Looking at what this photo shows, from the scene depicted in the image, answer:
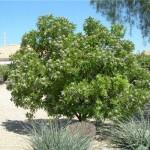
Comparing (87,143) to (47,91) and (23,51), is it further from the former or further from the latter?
(23,51)

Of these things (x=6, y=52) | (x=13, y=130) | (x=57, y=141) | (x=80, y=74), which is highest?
(x=6, y=52)

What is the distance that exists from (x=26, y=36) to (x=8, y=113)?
561cm

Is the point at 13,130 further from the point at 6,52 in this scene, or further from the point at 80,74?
the point at 6,52

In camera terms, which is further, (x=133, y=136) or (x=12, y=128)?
(x=12, y=128)

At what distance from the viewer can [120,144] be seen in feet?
27.1

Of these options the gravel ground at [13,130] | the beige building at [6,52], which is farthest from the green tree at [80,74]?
the beige building at [6,52]

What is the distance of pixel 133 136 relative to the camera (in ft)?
26.6

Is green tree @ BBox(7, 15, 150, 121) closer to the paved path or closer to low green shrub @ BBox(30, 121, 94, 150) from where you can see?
the paved path

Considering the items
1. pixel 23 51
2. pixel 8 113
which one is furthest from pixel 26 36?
pixel 8 113

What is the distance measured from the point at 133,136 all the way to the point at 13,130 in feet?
19.2

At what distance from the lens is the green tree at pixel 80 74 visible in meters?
11.2

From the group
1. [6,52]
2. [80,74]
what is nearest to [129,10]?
[80,74]

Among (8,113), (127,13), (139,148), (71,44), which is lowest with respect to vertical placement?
(139,148)

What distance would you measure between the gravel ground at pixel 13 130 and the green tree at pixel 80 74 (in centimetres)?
99
